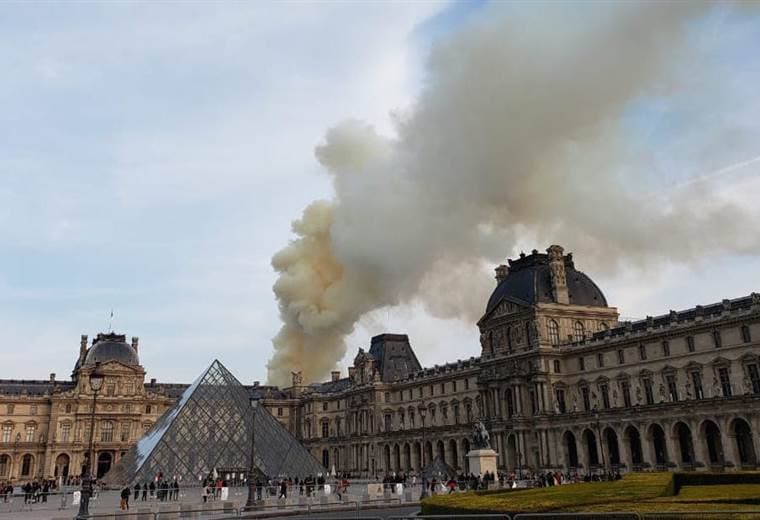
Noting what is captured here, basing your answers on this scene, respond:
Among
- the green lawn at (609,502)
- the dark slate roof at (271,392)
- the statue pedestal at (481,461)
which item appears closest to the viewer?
the green lawn at (609,502)

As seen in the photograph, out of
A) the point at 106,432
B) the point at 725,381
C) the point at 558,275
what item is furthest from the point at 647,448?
the point at 106,432

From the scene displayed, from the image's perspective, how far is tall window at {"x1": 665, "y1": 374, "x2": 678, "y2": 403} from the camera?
49.9 meters

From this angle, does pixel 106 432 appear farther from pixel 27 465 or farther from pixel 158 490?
pixel 158 490

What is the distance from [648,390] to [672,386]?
7.12 ft

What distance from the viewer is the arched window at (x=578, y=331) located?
62.1 m

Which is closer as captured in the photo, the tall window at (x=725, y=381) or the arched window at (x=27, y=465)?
the tall window at (x=725, y=381)

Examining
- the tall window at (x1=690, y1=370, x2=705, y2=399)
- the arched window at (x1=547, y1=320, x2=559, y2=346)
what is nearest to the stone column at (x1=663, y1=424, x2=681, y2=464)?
the tall window at (x1=690, y1=370, x2=705, y2=399)

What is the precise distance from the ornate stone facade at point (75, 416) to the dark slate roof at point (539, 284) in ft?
169

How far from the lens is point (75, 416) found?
8831 centimetres

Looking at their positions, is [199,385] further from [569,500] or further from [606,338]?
[569,500]

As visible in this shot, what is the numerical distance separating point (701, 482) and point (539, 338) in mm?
34146

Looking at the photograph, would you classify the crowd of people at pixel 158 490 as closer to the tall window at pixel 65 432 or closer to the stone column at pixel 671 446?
the stone column at pixel 671 446

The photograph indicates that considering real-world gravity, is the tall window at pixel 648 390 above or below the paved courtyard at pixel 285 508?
above

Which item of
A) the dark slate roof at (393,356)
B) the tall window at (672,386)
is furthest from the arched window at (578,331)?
the dark slate roof at (393,356)
